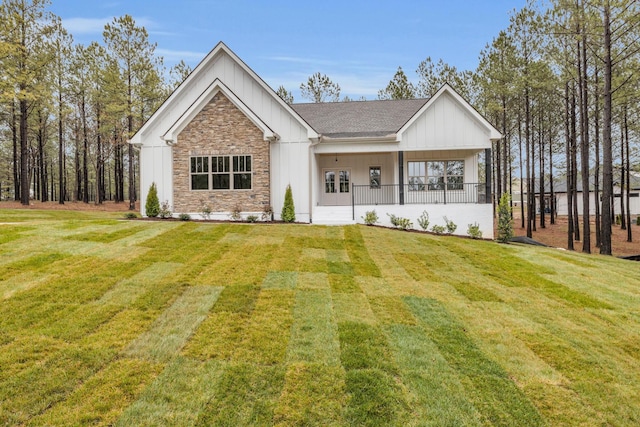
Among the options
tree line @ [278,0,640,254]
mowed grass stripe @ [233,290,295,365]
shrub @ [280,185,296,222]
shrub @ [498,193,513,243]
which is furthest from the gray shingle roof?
mowed grass stripe @ [233,290,295,365]

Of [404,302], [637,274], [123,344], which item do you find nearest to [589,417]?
[404,302]

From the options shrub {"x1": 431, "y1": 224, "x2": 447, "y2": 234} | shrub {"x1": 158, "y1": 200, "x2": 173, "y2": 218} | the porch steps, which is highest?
shrub {"x1": 158, "y1": 200, "x2": 173, "y2": 218}

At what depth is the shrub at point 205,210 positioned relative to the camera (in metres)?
14.8

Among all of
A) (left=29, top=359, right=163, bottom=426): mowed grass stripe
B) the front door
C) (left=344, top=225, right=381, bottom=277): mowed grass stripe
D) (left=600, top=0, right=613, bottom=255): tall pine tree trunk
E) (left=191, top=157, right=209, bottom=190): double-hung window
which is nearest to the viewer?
(left=29, top=359, right=163, bottom=426): mowed grass stripe

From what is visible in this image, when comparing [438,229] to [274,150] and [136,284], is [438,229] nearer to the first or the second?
[274,150]

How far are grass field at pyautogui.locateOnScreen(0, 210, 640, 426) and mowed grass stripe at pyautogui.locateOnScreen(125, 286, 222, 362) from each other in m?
0.03

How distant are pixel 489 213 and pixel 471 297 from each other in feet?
33.1

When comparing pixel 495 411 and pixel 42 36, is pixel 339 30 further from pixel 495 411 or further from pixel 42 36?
pixel 495 411

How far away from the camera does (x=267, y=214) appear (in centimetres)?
1471

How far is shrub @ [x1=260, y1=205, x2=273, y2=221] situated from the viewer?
14.7 m

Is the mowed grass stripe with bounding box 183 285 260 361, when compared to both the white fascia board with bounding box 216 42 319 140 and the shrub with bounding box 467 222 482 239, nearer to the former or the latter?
the white fascia board with bounding box 216 42 319 140

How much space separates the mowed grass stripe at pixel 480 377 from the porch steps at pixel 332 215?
9724 millimetres

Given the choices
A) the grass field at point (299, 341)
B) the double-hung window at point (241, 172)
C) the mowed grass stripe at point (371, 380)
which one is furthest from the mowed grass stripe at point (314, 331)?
the double-hung window at point (241, 172)

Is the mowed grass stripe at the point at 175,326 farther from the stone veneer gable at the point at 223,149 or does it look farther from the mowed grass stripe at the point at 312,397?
the stone veneer gable at the point at 223,149
